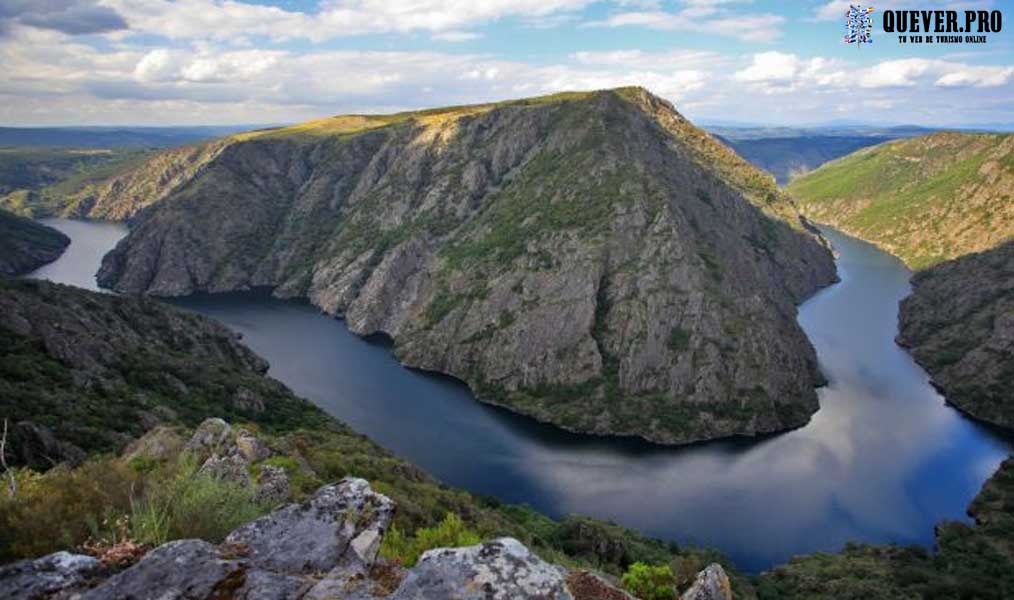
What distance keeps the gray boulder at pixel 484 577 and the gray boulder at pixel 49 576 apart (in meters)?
5.15

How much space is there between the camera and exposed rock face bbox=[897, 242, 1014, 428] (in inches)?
5266

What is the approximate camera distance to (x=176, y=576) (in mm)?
11273

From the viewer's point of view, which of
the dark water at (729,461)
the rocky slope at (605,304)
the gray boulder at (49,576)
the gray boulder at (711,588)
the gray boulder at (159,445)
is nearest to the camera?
the gray boulder at (49,576)

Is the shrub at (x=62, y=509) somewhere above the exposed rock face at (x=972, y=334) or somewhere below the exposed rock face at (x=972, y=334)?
above

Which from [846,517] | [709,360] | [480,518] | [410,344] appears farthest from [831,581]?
[410,344]

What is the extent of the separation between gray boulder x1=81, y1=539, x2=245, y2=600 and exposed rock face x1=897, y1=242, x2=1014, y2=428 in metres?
152

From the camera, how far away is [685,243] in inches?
5999

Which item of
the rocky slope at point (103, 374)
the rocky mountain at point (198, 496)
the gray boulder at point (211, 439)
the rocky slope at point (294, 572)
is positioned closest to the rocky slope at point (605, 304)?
the rocky mountain at point (198, 496)

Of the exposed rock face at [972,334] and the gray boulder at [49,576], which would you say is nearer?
the gray boulder at [49,576]

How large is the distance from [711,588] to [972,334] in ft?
571

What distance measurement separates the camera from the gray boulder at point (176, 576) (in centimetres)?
1089

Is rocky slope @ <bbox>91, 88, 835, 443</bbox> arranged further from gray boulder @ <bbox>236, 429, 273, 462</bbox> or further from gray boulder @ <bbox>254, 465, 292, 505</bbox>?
gray boulder @ <bbox>254, 465, 292, 505</bbox>

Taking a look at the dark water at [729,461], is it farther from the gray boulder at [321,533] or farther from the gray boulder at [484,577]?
the gray boulder at [484,577]

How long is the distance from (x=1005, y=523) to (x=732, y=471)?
113 ft
